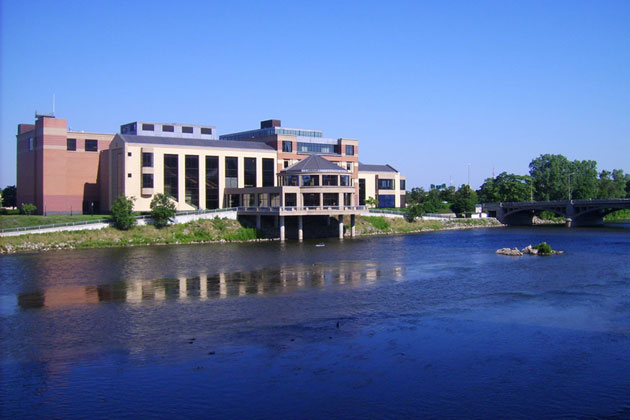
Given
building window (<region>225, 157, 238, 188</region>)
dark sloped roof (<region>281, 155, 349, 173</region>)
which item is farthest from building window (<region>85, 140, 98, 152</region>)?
dark sloped roof (<region>281, 155, 349, 173</region>)

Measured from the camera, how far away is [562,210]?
120750 millimetres

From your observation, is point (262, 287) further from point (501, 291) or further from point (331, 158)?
point (331, 158)

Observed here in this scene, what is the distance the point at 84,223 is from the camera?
2926 inches

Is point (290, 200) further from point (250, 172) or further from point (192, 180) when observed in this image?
point (192, 180)

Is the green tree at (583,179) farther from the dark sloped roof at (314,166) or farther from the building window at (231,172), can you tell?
the building window at (231,172)

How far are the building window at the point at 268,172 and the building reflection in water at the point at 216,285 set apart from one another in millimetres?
42763

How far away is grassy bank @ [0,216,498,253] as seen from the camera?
68250 mm

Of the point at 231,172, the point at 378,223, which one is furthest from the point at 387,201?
the point at 231,172

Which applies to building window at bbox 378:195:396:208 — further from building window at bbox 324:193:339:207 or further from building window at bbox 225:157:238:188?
building window at bbox 225:157:238:188

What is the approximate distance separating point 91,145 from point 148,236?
25542 mm

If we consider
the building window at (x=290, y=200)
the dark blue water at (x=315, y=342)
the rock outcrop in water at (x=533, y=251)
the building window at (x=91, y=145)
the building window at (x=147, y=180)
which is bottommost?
the dark blue water at (x=315, y=342)

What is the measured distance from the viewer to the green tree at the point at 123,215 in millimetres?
75875

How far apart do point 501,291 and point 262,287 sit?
17.3 metres

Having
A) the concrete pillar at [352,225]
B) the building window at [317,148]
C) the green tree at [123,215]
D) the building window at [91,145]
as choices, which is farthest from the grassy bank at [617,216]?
the building window at [91,145]
